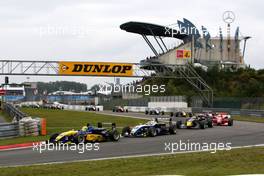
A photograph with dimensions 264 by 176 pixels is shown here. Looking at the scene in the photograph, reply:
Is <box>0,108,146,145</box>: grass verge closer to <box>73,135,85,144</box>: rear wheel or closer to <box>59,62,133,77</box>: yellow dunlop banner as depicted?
A: <box>73,135,85,144</box>: rear wheel

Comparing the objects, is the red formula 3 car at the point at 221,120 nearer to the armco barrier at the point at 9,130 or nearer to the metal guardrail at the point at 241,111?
the metal guardrail at the point at 241,111

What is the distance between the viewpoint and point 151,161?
504 inches

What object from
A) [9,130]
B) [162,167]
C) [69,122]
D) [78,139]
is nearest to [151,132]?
[78,139]

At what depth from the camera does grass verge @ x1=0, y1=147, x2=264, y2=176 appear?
1045 centimetres

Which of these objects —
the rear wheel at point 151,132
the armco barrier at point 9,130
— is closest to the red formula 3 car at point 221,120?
the rear wheel at point 151,132

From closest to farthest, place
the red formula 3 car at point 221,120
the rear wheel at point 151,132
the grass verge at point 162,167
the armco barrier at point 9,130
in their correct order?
1. the grass verge at point 162,167
2. the armco barrier at point 9,130
3. the rear wheel at point 151,132
4. the red formula 3 car at point 221,120

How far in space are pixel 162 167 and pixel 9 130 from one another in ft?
40.8

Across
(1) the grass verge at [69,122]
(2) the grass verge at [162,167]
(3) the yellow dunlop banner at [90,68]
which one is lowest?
(1) the grass verge at [69,122]

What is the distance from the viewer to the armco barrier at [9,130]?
21.8 meters

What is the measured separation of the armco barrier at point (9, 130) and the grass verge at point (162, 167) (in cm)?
992

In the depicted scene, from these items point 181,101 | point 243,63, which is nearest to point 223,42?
point 243,63

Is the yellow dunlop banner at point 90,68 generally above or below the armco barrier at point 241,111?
above

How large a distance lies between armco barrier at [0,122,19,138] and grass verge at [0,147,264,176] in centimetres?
992

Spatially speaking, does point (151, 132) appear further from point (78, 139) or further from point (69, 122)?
point (69, 122)
